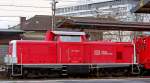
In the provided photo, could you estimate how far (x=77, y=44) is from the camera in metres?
26.3

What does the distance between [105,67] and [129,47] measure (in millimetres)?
2635

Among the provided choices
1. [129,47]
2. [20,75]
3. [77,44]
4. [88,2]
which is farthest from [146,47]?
[88,2]

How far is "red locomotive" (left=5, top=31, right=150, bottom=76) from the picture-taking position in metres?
25.1

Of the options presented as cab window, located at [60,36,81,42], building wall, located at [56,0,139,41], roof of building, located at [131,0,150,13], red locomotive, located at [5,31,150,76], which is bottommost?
red locomotive, located at [5,31,150,76]

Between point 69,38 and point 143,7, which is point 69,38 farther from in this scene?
point 143,7

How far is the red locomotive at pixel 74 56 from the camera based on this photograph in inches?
990

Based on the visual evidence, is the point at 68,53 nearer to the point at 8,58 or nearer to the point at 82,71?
the point at 82,71

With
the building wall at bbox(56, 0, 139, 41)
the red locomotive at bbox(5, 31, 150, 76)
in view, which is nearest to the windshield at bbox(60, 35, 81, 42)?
the red locomotive at bbox(5, 31, 150, 76)

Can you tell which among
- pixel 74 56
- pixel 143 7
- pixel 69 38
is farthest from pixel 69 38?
pixel 143 7

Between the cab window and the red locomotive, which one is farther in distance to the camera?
the cab window

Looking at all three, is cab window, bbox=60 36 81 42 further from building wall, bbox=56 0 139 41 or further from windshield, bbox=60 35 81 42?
building wall, bbox=56 0 139 41

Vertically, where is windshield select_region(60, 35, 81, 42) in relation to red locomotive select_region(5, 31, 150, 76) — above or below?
above

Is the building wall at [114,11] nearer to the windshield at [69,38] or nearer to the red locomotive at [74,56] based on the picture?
the red locomotive at [74,56]

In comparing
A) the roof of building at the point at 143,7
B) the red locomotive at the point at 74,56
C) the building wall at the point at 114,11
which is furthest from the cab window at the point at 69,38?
the building wall at the point at 114,11
